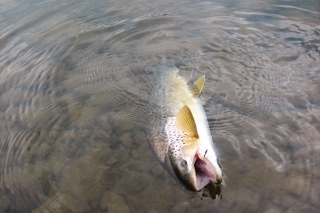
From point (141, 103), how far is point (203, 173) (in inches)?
70.5

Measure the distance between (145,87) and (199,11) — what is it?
281 centimetres

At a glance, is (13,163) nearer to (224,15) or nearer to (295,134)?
(295,134)

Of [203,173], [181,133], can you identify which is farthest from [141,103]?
[203,173]

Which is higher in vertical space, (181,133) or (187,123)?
(187,123)

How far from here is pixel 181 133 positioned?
10.9ft

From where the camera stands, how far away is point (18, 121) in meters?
4.32

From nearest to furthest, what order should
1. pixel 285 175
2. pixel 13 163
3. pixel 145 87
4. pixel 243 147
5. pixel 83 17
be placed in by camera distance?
pixel 285 175 < pixel 243 147 < pixel 13 163 < pixel 145 87 < pixel 83 17

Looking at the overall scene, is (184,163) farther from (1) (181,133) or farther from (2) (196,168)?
(1) (181,133)

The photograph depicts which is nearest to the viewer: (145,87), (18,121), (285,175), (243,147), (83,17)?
(285,175)

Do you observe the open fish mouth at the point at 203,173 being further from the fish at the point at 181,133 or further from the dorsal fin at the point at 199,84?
the dorsal fin at the point at 199,84

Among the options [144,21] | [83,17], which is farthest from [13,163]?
[83,17]

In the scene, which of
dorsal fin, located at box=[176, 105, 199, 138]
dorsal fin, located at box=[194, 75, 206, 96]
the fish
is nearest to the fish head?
the fish

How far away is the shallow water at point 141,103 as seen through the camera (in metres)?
3.07

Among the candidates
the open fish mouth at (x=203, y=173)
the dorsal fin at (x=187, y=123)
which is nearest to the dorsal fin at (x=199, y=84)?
the dorsal fin at (x=187, y=123)
